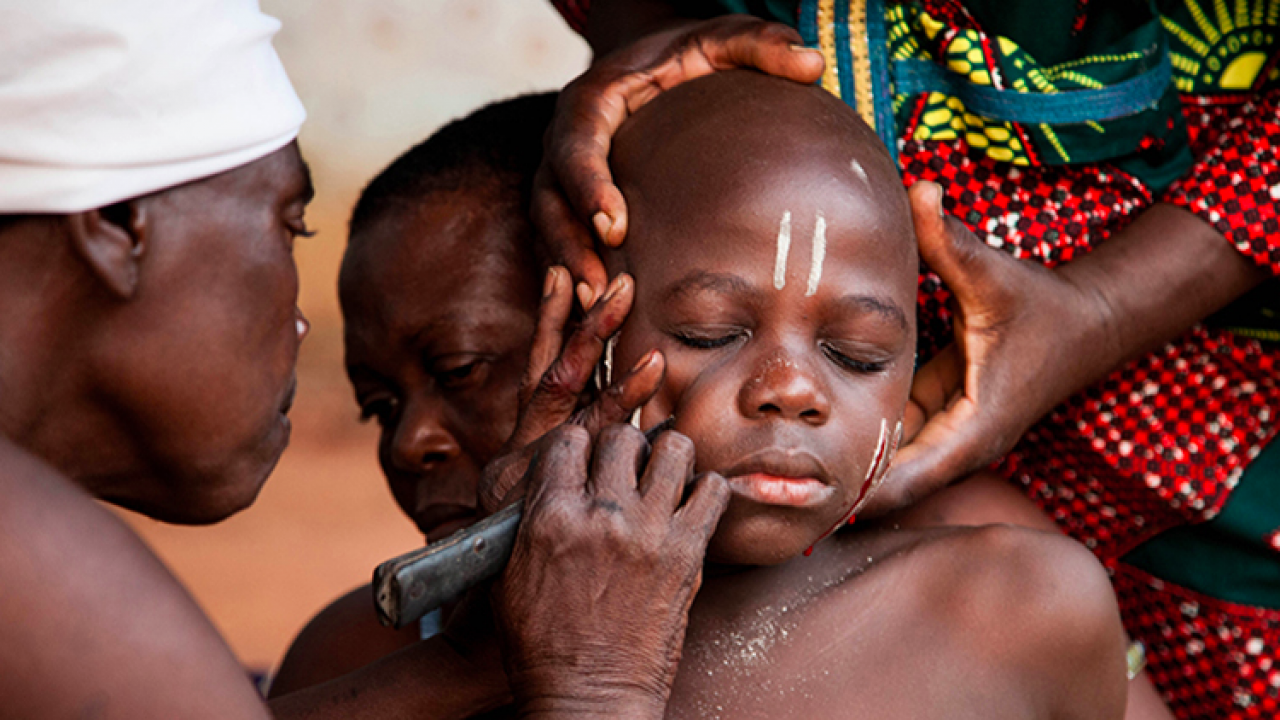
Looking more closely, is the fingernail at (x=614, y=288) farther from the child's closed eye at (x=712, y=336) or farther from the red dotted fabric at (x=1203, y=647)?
the red dotted fabric at (x=1203, y=647)

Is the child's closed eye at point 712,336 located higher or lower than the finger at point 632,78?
lower

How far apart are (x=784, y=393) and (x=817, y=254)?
0.23m

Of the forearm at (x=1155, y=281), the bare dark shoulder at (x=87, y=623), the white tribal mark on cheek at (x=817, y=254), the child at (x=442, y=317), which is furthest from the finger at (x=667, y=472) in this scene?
the forearm at (x=1155, y=281)

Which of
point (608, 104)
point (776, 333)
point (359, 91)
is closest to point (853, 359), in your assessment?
point (776, 333)

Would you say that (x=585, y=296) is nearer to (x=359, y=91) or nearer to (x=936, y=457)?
(x=936, y=457)

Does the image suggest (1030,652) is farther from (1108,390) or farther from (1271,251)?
(1271,251)

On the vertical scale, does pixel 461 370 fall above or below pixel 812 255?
below

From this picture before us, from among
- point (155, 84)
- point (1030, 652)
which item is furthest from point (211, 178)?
point (1030, 652)

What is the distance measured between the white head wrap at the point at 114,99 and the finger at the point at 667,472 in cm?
64

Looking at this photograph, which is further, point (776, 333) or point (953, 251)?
point (953, 251)

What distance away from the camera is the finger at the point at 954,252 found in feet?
5.94

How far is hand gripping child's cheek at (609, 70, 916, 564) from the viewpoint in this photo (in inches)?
61.7

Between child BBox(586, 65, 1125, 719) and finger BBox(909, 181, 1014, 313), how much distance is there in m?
0.04

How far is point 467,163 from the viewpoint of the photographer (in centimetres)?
237
